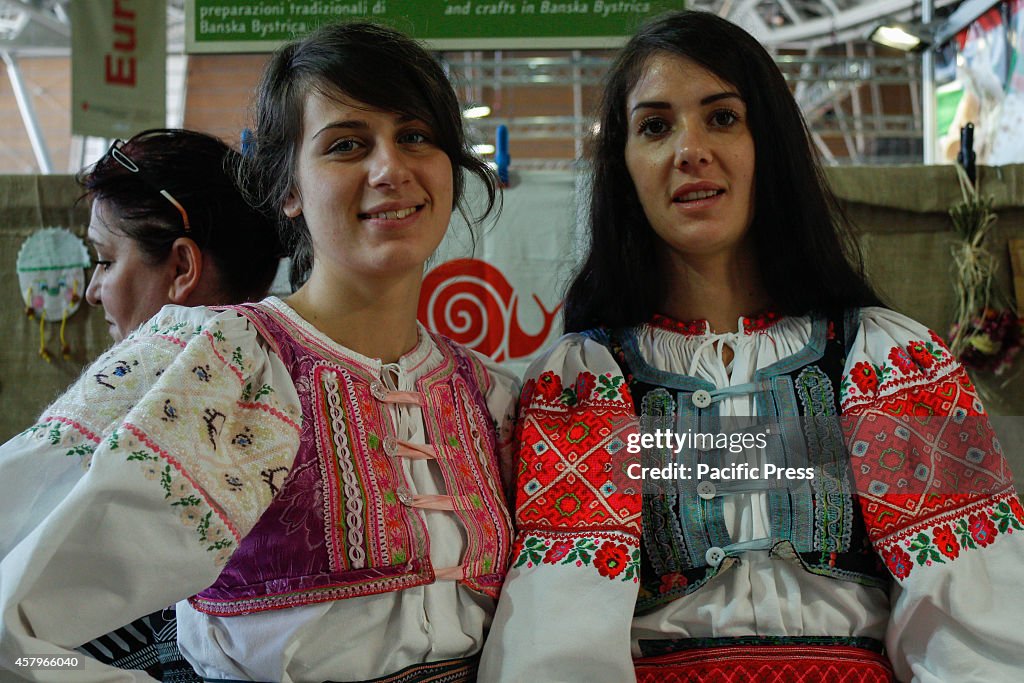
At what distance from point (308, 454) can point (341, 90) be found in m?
0.50

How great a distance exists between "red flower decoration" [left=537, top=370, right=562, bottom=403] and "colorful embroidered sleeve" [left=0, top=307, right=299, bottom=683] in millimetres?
414

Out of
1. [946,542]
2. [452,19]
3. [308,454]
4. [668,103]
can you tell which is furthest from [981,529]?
[452,19]

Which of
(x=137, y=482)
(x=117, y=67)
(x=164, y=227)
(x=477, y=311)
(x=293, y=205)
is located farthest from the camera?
(x=117, y=67)

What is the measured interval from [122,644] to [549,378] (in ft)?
2.50

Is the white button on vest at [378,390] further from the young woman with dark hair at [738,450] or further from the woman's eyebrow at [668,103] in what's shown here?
the woman's eyebrow at [668,103]

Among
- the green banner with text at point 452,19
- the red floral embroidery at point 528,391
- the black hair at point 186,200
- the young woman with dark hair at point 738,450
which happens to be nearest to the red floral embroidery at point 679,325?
the young woman with dark hair at point 738,450

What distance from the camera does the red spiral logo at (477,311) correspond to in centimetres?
224

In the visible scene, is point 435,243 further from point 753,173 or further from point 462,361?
point 753,173

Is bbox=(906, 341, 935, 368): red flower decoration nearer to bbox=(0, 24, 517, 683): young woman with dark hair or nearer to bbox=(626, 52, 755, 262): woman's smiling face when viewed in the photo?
bbox=(626, 52, 755, 262): woman's smiling face

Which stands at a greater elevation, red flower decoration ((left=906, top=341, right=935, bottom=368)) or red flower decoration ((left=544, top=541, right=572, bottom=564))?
red flower decoration ((left=906, top=341, right=935, bottom=368))

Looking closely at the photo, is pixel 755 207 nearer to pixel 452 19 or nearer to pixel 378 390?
pixel 378 390

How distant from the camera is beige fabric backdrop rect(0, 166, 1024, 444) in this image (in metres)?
2.19

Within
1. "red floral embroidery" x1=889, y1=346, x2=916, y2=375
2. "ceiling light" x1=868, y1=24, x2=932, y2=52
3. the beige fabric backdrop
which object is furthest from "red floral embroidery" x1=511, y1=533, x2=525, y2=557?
"ceiling light" x1=868, y1=24, x2=932, y2=52

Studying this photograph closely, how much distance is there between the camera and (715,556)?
136 centimetres
